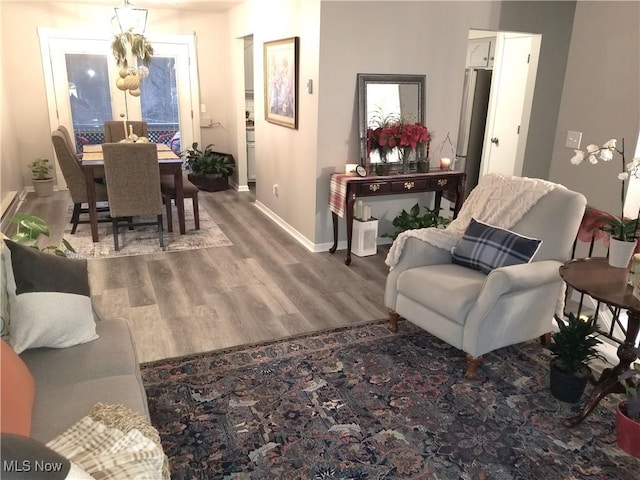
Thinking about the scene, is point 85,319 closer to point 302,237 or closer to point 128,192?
point 128,192

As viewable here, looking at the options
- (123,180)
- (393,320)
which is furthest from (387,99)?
(123,180)

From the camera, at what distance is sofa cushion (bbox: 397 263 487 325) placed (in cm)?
253

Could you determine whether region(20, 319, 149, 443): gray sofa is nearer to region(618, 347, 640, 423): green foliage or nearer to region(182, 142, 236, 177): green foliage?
region(618, 347, 640, 423): green foliage

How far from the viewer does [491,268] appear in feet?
9.06

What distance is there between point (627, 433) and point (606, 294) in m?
0.58

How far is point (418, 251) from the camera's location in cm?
293

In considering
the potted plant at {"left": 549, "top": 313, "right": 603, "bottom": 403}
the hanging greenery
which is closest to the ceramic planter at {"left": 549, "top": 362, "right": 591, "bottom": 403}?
the potted plant at {"left": 549, "top": 313, "right": 603, "bottom": 403}

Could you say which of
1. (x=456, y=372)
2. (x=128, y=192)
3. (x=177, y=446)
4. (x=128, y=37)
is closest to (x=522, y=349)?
(x=456, y=372)

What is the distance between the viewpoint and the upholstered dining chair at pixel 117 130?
19.2 feet

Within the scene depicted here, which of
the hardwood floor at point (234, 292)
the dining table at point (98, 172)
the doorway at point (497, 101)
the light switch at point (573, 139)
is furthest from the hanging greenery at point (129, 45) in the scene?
the light switch at point (573, 139)

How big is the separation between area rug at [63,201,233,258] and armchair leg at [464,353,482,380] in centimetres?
275

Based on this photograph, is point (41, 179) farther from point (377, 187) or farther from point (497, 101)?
point (497, 101)

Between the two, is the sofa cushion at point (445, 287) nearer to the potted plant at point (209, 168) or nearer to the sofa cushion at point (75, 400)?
the sofa cushion at point (75, 400)

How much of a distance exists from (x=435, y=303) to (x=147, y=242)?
122 inches
